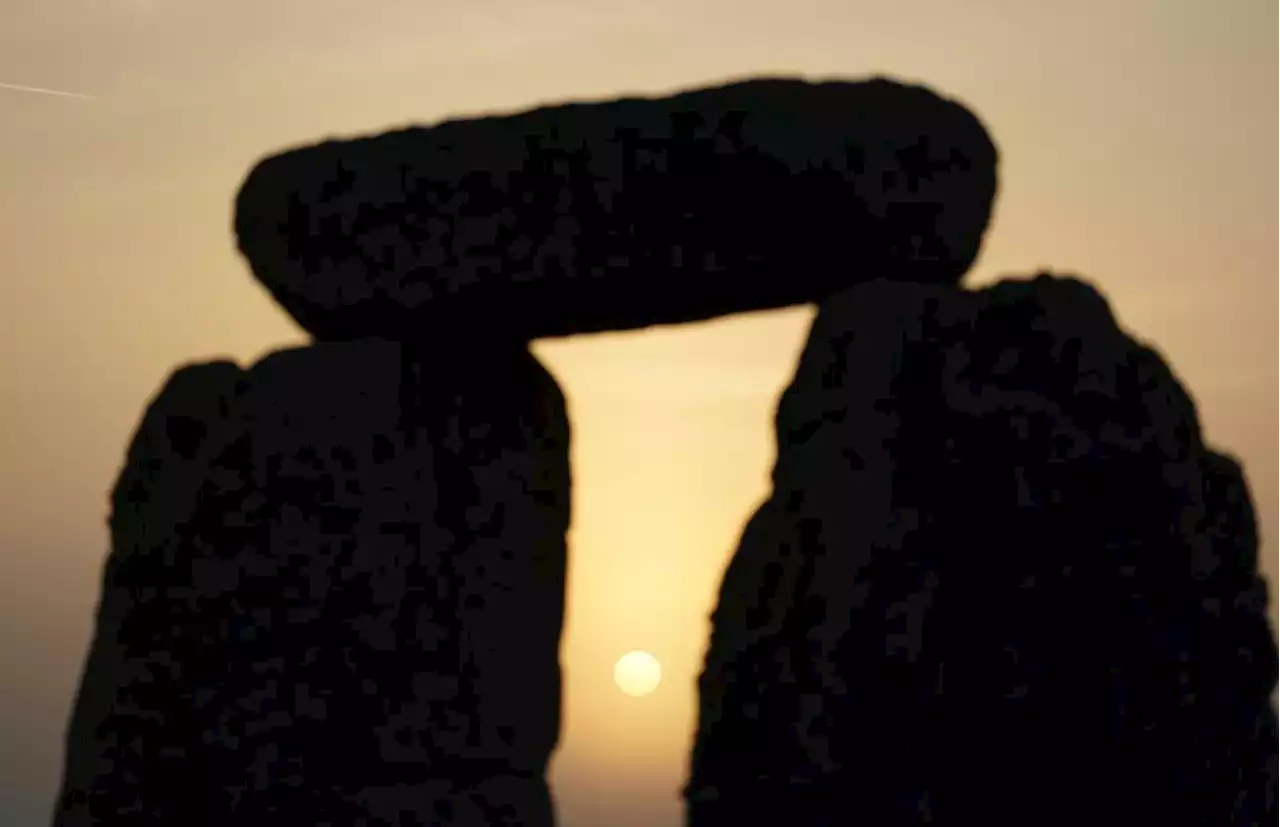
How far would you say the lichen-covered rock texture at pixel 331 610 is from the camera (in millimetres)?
5551

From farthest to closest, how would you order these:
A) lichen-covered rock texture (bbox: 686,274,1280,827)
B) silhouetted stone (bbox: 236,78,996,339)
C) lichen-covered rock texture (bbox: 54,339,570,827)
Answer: lichen-covered rock texture (bbox: 54,339,570,827) < silhouetted stone (bbox: 236,78,996,339) < lichen-covered rock texture (bbox: 686,274,1280,827)

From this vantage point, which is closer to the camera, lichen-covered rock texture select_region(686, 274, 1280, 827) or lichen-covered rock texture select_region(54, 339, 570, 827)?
lichen-covered rock texture select_region(686, 274, 1280, 827)

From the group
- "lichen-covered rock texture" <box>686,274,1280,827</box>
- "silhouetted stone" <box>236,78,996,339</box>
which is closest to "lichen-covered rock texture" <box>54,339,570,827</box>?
"silhouetted stone" <box>236,78,996,339</box>

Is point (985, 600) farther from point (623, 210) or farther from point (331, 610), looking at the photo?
point (331, 610)

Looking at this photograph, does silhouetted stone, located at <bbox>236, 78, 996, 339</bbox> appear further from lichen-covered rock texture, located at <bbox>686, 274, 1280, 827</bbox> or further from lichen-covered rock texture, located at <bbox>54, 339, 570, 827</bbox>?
lichen-covered rock texture, located at <bbox>686, 274, 1280, 827</bbox>

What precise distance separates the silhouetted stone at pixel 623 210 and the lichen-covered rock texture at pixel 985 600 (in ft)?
1.98

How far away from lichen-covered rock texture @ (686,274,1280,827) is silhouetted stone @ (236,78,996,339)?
1.98ft

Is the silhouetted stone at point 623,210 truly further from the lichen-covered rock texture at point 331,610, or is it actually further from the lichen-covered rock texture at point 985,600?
the lichen-covered rock texture at point 985,600

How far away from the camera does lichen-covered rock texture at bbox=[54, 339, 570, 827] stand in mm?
5551

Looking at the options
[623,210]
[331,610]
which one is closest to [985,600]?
[623,210]

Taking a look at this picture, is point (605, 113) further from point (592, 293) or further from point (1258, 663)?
point (1258, 663)

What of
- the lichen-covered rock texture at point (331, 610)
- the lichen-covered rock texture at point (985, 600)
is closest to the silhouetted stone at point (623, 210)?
the lichen-covered rock texture at point (331, 610)

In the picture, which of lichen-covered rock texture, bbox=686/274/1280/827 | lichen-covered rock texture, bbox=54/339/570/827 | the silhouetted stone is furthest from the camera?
lichen-covered rock texture, bbox=54/339/570/827

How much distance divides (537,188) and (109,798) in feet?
8.39
